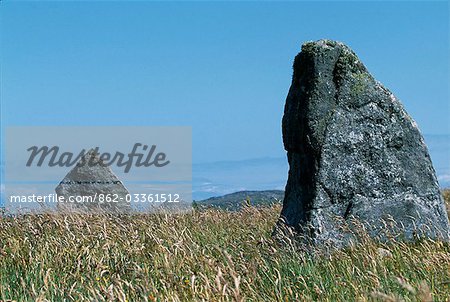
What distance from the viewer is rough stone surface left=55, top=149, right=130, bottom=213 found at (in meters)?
16.6

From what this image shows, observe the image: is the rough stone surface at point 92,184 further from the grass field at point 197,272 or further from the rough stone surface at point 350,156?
the rough stone surface at point 350,156

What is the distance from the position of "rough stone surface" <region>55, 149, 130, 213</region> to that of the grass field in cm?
650

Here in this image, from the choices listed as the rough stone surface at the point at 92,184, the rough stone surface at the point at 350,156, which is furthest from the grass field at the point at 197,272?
the rough stone surface at the point at 92,184

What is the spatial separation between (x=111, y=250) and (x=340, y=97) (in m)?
4.00

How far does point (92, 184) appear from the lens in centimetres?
1678

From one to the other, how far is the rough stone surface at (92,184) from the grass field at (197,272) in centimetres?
650

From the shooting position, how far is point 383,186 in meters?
9.57

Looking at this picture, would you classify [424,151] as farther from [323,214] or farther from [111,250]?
[111,250]

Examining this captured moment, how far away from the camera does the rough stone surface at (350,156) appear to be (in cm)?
931

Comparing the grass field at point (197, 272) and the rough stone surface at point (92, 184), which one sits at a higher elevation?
the rough stone surface at point (92, 184)

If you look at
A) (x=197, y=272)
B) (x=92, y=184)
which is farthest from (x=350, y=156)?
(x=92, y=184)

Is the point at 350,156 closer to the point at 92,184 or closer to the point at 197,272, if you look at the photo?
the point at 197,272

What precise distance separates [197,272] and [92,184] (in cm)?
1248

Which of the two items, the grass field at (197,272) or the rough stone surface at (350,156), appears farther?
the rough stone surface at (350,156)
